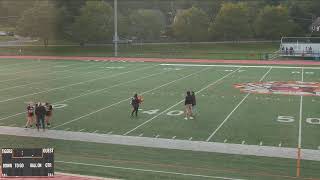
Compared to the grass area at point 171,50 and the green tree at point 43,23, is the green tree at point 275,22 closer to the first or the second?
the grass area at point 171,50

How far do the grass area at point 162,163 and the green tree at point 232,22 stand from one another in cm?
6047

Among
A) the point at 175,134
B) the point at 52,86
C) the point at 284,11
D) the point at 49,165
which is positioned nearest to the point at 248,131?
the point at 175,134

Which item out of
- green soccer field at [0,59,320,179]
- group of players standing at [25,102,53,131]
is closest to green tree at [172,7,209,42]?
green soccer field at [0,59,320,179]

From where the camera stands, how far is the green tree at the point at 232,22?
74062 millimetres

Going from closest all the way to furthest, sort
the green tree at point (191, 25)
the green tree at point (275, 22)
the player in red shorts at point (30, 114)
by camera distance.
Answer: the player in red shorts at point (30, 114) → the green tree at point (275, 22) → the green tree at point (191, 25)

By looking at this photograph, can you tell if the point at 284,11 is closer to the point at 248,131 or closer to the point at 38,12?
the point at 38,12

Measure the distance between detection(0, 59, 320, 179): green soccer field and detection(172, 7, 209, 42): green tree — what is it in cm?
3553

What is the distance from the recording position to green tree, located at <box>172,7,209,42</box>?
7531cm

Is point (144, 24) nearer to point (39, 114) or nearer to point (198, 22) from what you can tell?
point (198, 22)

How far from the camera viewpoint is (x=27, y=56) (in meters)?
54.4
